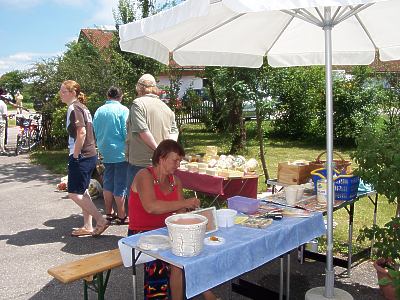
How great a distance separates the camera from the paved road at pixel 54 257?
12.5 ft

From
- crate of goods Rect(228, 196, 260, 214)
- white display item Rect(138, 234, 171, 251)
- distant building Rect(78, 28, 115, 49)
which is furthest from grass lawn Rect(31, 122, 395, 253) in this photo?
distant building Rect(78, 28, 115, 49)

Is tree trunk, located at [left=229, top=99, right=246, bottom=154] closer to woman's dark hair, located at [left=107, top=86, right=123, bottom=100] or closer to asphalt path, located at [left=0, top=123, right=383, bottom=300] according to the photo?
asphalt path, located at [left=0, top=123, right=383, bottom=300]

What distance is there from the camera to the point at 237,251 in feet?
8.03

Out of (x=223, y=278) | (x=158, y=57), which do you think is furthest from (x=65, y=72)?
(x=223, y=278)

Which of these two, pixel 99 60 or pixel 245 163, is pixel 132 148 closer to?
pixel 245 163

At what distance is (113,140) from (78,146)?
634 mm

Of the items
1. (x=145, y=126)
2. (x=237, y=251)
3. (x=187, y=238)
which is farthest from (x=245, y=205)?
(x=145, y=126)

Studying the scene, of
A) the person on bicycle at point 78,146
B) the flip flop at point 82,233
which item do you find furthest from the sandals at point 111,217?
the person on bicycle at point 78,146

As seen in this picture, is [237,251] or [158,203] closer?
[237,251]

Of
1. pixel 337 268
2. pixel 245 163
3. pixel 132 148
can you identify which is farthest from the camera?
pixel 245 163

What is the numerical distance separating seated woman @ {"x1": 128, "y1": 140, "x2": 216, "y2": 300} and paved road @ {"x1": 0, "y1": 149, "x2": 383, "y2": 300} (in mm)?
788

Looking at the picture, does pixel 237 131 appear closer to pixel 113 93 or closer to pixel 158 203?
pixel 113 93

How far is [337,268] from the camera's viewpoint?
425 centimetres

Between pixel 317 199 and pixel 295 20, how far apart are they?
183 cm
